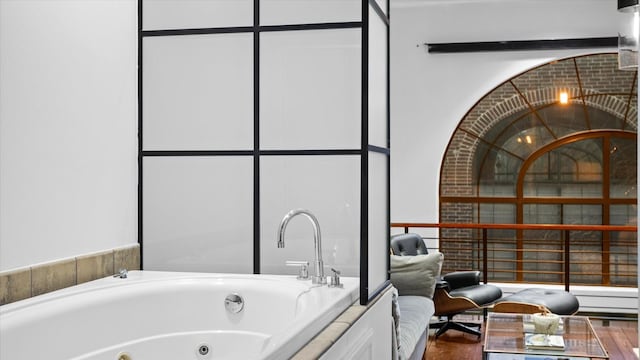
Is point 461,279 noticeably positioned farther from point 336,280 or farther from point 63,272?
point 63,272

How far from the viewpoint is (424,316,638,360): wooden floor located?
4727 millimetres

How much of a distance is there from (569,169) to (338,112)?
18.6ft

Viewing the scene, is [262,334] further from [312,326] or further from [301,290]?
[312,326]

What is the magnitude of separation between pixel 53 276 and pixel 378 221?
1.30 metres

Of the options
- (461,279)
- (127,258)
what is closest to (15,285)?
(127,258)

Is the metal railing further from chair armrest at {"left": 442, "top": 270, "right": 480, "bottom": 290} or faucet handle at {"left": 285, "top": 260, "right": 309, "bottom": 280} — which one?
faucet handle at {"left": 285, "top": 260, "right": 309, "bottom": 280}

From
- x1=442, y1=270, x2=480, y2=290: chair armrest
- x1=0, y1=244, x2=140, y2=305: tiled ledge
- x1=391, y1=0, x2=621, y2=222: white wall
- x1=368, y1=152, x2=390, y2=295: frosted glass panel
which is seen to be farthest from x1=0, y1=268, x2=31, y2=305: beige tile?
x1=391, y1=0, x2=621, y2=222: white wall

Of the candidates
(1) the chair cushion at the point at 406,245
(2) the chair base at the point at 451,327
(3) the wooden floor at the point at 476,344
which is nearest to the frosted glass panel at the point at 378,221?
(3) the wooden floor at the point at 476,344

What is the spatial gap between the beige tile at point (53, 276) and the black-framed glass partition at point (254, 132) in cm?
61

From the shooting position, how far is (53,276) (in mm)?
2506

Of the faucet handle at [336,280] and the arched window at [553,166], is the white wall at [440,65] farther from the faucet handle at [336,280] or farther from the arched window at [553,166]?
the faucet handle at [336,280]

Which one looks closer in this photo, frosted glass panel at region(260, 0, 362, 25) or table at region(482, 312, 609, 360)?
frosted glass panel at region(260, 0, 362, 25)

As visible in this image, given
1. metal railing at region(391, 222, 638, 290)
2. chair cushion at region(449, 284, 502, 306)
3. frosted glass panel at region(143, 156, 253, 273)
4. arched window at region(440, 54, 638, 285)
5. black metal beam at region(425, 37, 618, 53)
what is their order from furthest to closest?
metal railing at region(391, 222, 638, 290)
arched window at region(440, 54, 638, 285)
black metal beam at region(425, 37, 618, 53)
chair cushion at region(449, 284, 502, 306)
frosted glass panel at region(143, 156, 253, 273)

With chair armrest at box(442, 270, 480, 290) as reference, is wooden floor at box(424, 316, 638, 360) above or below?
below
